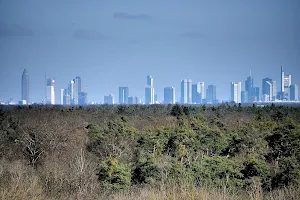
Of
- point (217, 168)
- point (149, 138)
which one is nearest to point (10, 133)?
point (149, 138)

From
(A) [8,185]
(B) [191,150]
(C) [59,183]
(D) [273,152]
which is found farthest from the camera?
(B) [191,150]

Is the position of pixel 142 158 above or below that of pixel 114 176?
above

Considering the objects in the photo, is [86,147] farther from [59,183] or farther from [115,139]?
[59,183]

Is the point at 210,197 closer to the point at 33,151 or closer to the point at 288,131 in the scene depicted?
the point at 288,131

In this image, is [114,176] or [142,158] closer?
[114,176]

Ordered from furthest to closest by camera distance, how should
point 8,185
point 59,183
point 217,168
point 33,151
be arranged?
point 33,151 → point 217,168 → point 59,183 → point 8,185

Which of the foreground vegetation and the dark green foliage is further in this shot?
the dark green foliage

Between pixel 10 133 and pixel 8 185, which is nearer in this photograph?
pixel 8 185

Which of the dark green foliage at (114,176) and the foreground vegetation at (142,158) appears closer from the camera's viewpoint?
the foreground vegetation at (142,158)

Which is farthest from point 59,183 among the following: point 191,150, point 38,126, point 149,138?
point 38,126

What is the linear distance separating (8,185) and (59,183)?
16.1 feet

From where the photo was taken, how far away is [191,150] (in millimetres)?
32250

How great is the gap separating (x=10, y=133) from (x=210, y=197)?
116ft

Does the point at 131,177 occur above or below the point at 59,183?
below
